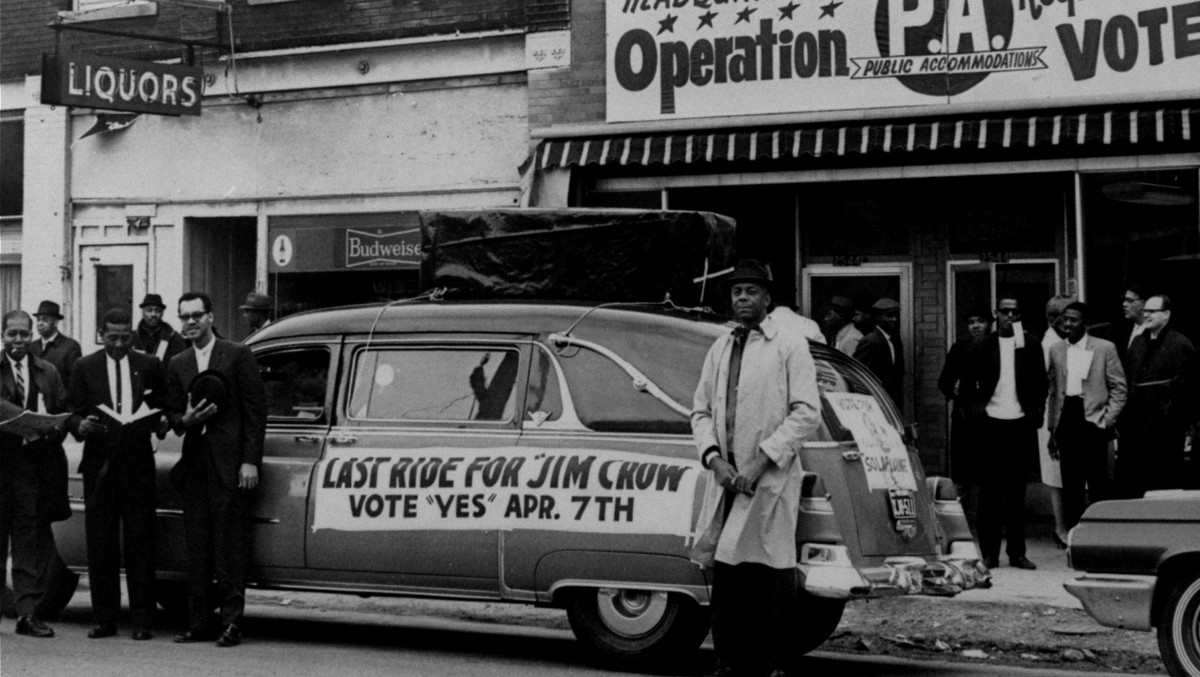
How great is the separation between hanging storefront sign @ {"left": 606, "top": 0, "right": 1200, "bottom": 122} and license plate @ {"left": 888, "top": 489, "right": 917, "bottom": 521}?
233 inches

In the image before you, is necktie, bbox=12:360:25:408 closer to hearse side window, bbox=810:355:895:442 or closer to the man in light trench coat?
the man in light trench coat

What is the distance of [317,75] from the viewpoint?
1731cm

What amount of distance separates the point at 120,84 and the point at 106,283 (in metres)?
2.89

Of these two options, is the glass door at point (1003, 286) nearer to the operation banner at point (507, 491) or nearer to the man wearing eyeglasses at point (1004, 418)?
the man wearing eyeglasses at point (1004, 418)

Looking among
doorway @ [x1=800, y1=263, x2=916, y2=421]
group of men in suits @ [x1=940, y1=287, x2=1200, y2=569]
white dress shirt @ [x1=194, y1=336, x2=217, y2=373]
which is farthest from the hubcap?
doorway @ [x1=800, y1=263, x2=916, y2=421]

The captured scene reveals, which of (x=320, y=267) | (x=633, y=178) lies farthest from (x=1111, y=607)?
(x=320, y=267)

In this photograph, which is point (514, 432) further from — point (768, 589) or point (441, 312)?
point (768, 589)

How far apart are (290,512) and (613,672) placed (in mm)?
2135

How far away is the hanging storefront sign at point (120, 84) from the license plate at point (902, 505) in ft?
33.4

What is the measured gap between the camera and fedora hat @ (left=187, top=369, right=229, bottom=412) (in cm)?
985

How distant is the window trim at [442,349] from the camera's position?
30.9ft

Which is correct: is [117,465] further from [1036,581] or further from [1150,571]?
[1036,581]

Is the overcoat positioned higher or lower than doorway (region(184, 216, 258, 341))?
lower

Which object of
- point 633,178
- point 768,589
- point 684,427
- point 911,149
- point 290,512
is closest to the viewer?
point 768,589
